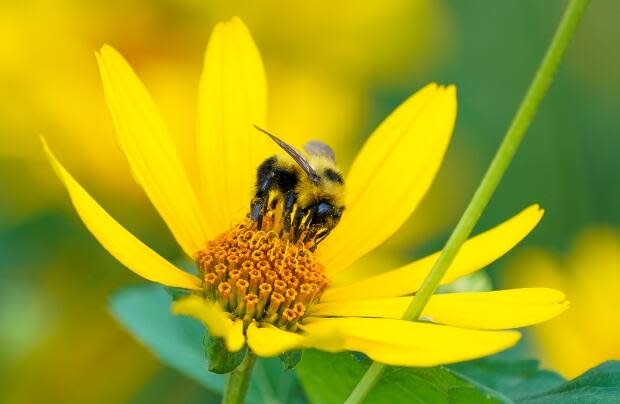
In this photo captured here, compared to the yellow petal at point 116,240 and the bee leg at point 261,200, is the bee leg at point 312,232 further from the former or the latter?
the yellow petal at point 116,240

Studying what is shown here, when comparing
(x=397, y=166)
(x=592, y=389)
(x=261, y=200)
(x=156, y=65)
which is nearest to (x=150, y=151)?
(x=261, y=200)

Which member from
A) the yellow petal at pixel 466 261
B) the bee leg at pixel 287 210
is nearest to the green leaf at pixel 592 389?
the yellow petal at pixel 466 261

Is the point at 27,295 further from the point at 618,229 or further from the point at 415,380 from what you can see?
the point at 618,229

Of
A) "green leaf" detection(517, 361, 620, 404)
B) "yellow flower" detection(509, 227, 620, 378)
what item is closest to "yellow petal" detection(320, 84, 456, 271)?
"green leaf" detection(517, 361, 620, 404)

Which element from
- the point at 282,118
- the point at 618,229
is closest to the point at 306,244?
the point at 282,118

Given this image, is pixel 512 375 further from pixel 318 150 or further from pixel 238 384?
pixel 318 150

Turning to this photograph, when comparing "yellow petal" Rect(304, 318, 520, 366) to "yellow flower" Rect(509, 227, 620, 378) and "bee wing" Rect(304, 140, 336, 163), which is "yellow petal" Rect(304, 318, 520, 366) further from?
"yellow flower" Rect(509, 227, 620, 378)

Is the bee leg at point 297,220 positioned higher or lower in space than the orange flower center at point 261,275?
higher
